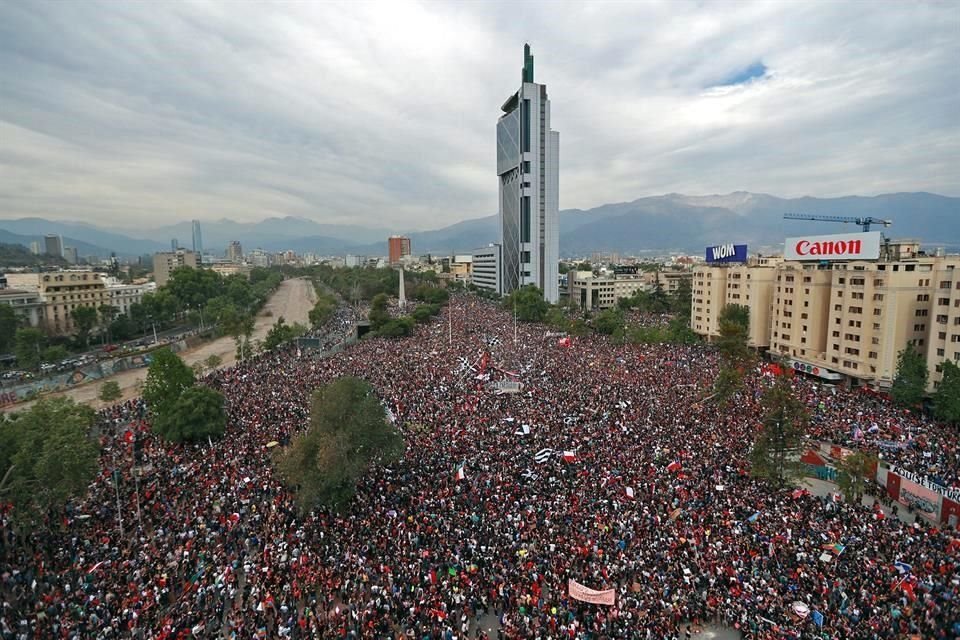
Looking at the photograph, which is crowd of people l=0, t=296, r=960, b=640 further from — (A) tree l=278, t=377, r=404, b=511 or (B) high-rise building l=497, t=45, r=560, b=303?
(B) high-rise building l=497, t=45, r=560, b=303

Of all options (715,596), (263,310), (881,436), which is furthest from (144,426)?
(263,310)

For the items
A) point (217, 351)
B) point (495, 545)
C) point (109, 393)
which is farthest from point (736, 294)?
point (217, 351)

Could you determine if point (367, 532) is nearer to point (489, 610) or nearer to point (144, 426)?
point (489, 610)

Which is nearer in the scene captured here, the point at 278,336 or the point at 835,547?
the point at 835,547

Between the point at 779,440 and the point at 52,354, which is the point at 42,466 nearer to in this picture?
the point at 779,440

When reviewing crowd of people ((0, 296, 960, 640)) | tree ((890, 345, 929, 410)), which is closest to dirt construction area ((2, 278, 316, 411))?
crowd of people ((0, 296, 960, 640))

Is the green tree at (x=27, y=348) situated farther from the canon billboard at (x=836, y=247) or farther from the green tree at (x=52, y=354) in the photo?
the canon billboard at (x=836, y=247)

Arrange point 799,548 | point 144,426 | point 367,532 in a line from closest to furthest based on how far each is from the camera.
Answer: point 799,548 < point 367,532 < point 144,426

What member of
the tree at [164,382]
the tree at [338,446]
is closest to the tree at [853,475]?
the tree at [338,446]
